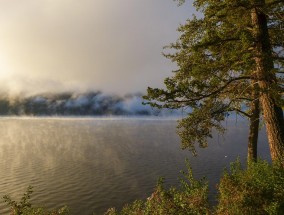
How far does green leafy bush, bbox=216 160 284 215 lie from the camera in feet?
32.3

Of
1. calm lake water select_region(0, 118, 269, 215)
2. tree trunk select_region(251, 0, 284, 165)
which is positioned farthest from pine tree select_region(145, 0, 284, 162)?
calm lake water select_region(0, 118, 269, 215)

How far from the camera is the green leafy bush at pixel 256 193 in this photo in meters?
9.85

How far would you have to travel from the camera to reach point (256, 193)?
10.2 meters

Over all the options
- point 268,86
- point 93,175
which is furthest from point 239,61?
point 93,175

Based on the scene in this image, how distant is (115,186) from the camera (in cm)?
4422

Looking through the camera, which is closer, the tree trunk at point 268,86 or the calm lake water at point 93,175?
the tree trunk at point 268,86

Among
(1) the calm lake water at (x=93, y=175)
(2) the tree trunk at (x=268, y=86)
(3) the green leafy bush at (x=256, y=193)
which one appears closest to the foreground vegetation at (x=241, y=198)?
(3) the green leafy bush at (x=256, y=193)

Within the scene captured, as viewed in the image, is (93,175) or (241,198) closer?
(241,198)

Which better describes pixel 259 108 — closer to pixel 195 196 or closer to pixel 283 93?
pixel 283 93

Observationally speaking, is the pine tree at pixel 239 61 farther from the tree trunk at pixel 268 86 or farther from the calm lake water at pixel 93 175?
the calm lake water at pixel 93 175

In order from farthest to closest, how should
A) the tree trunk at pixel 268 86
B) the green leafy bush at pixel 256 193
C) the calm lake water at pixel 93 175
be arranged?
the calm lake water at pixel 93 175, the tree trunk at pixel 268 86, the green leafy bush at pixel 256 193

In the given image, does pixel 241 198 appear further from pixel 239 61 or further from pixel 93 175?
pixel 93 175

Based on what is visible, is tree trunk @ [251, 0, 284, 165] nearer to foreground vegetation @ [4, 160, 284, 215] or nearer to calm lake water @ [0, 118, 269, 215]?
foreground vegetation @ [4, 160, 284, 215]

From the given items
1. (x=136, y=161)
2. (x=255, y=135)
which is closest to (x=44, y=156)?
(x=136, y=161)
